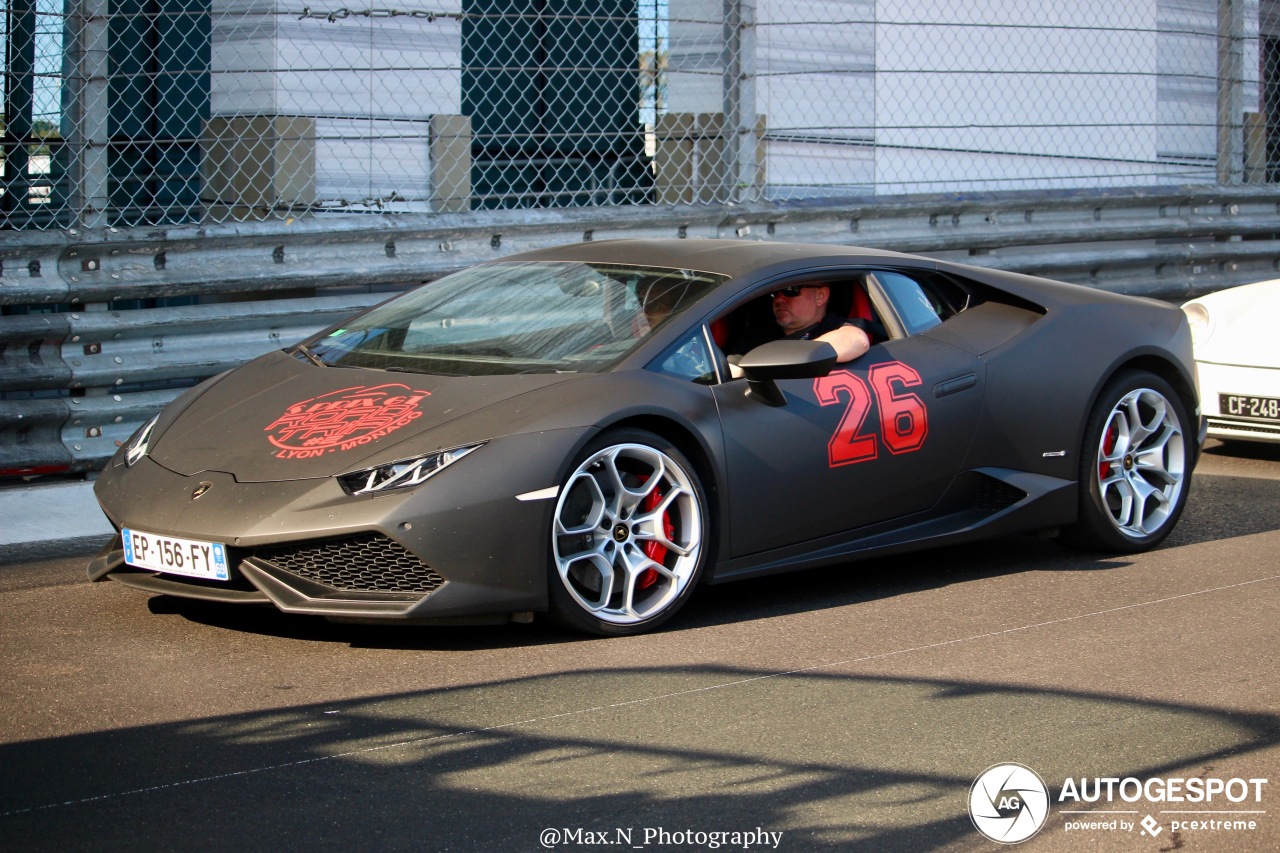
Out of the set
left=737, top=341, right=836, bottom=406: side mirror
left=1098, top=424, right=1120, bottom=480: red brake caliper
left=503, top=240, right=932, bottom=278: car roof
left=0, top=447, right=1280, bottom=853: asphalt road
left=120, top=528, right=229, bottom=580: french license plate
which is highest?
left=503, top=240, right=932, bottom=278: car roof

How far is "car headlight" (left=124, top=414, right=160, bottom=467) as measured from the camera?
4.80 meters

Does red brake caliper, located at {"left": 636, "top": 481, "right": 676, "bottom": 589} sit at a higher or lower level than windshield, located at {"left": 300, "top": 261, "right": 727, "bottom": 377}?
lower

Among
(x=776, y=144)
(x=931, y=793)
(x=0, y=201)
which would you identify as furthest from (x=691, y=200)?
(x=931, y=793)

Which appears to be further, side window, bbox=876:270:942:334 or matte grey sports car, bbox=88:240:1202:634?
side window, bbox=876:270:942:334

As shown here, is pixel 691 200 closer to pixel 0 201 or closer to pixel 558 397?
pixel 0 201

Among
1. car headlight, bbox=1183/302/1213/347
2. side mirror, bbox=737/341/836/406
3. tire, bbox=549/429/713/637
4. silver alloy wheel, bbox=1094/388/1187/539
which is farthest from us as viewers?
car headlight, bbox=1183/302/1213/347

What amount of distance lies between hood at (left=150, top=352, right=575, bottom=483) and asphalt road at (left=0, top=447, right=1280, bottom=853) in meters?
0.50

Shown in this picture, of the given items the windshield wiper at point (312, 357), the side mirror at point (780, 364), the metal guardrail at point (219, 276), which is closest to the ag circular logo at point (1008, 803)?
the side mirror at point (780, 364)

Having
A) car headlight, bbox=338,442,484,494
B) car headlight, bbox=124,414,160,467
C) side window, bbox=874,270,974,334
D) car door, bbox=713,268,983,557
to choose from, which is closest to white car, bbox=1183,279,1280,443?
side window, bbox=874,270,974,334

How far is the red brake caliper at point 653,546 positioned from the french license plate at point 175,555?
1.21 metres

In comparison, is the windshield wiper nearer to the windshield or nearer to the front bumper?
the windshield

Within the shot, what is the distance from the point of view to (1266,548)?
597 centimetres

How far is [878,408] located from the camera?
16.9 ft

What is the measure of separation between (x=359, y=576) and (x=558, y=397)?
0.77 meters
